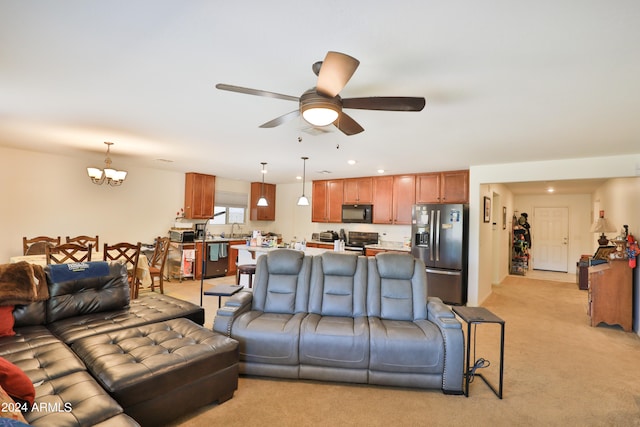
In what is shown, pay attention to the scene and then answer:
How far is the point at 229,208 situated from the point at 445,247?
5282 millimetres

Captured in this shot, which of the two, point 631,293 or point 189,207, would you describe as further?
point 189,207

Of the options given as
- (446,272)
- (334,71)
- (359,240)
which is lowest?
(446,272)

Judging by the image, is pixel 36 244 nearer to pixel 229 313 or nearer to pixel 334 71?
pixel 229 313

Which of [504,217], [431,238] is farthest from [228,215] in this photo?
[504,217]

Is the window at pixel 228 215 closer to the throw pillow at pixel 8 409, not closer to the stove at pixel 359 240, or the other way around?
the stove at pixel 359 240

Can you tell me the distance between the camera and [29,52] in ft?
6.24

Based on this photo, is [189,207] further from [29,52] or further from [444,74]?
[444,74]

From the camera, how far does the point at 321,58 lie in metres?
1.91

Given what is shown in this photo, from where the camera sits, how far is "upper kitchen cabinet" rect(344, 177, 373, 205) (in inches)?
267

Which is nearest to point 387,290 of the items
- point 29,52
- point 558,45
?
point 558,45

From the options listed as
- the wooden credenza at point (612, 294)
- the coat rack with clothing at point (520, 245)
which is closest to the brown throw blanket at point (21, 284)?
the wooden credenza at point (612, 294)

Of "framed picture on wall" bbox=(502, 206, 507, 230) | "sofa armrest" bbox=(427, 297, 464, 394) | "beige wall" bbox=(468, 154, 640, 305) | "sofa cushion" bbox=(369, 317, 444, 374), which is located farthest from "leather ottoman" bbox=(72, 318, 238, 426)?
"framed picture on wall" bbox=(502, 206, 507, 230)

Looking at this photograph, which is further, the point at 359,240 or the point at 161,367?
the point at 359,240

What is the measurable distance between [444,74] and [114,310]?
11.3 ft
